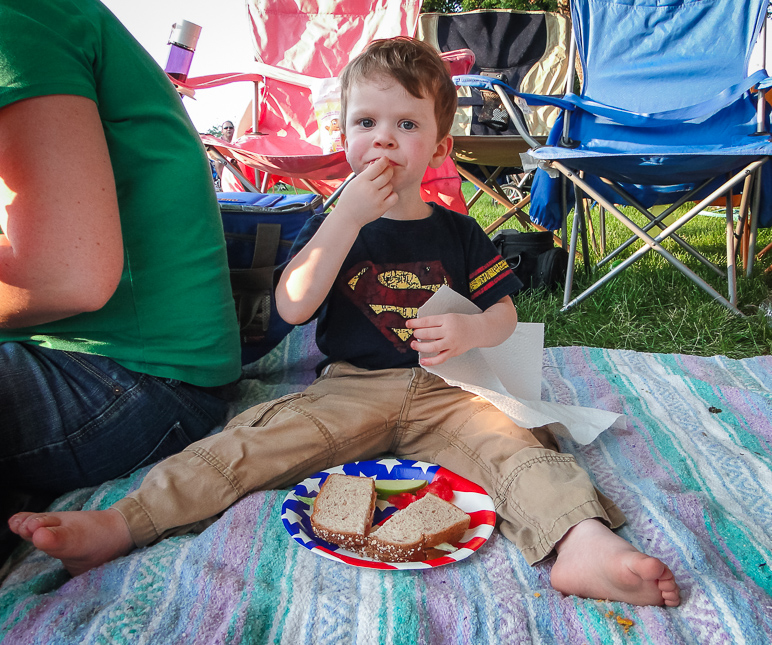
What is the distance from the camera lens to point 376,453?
4.54 feet

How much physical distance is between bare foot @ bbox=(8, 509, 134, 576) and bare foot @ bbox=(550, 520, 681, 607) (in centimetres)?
71

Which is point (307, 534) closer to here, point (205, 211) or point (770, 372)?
point (205, 211)

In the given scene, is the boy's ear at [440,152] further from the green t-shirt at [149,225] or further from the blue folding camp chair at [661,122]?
the blue folding camp chair at [661,122]

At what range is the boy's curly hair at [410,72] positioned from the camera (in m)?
1.31

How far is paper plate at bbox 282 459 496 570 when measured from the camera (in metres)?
0.96

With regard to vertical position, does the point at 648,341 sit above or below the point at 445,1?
below

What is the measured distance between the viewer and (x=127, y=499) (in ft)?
3.41

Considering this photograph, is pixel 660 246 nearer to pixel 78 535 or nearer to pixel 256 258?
pixel 256 258

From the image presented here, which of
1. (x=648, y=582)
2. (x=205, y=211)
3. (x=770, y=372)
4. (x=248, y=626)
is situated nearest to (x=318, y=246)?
(x=205, y=211)

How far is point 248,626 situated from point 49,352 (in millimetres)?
639

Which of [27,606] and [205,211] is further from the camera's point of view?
[205,211]

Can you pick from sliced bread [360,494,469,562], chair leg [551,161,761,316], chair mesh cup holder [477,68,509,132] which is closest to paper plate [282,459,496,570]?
sliced bread [360,494,469,562]

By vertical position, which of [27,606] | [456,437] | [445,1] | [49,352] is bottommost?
[27,606]

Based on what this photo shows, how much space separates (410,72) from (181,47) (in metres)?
2.00
